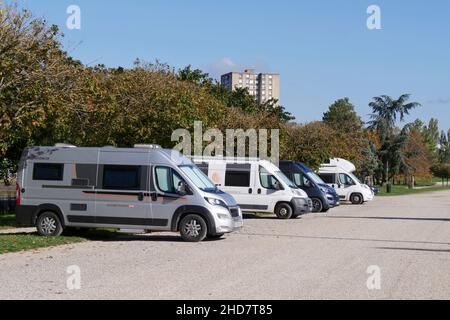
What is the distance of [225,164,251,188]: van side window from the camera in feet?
87.3

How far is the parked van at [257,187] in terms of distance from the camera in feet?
87.2

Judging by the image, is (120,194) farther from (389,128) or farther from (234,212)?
(389,128)

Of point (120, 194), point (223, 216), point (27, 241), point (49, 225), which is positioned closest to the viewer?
point (27, 241)

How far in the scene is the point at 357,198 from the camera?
41.9 m

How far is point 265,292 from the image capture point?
30.5 feet

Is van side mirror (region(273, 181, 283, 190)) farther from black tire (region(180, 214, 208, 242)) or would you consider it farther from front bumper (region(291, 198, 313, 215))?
black tire (region(180, 214, 208, 242))

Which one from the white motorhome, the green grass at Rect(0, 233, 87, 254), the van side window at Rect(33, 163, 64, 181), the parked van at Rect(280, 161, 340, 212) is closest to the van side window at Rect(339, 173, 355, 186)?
the white motorhome

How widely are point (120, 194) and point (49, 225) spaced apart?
2.16 m

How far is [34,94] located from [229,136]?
1658 cm

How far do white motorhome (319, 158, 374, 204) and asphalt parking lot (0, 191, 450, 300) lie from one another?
22528 millimetres

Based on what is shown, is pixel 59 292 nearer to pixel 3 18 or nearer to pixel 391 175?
pixel 3 18

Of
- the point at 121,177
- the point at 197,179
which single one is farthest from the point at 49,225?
the point at 197,179

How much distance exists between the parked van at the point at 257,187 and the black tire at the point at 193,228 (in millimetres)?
9779
